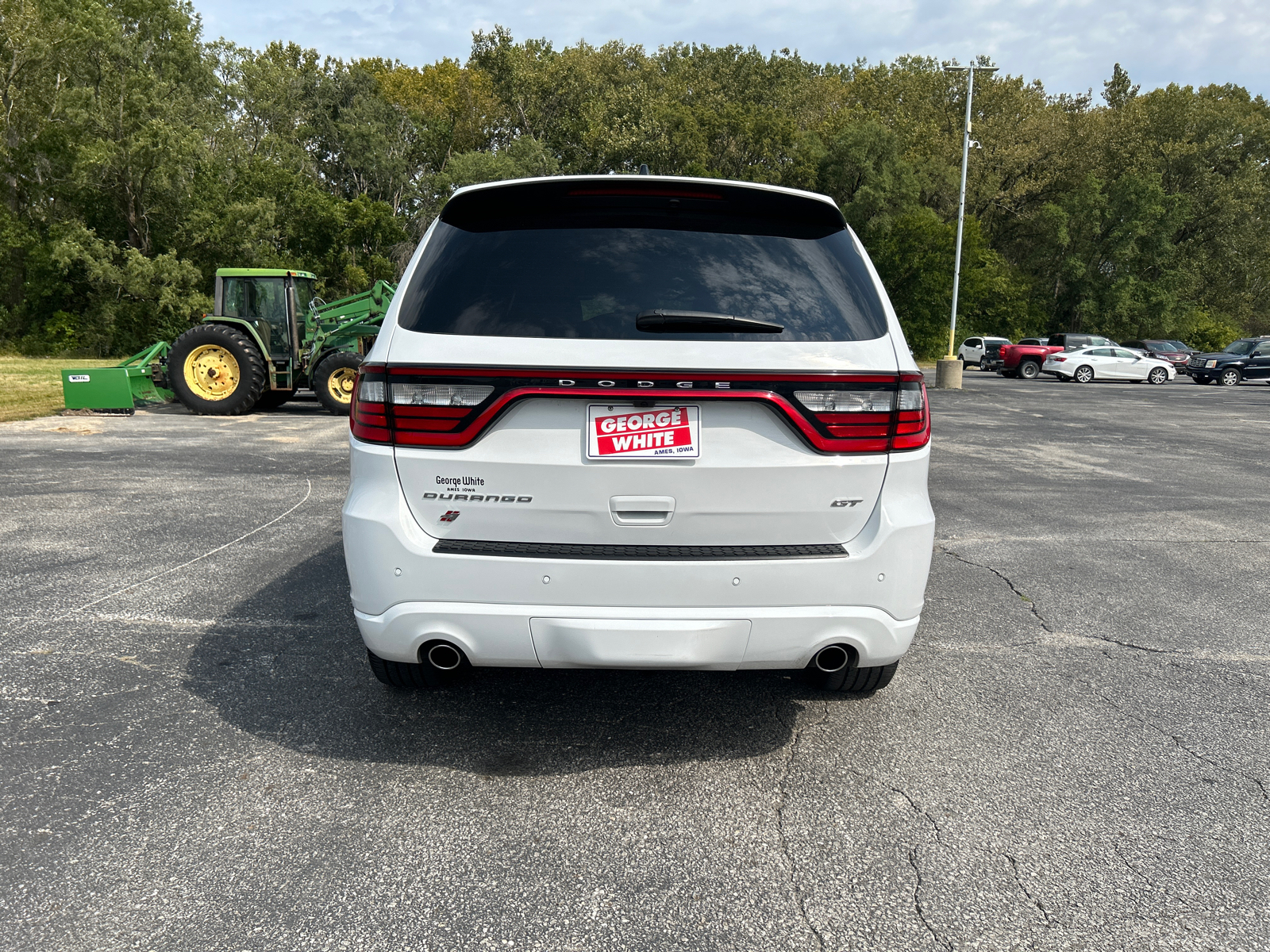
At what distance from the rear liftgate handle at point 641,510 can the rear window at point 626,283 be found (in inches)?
19.7

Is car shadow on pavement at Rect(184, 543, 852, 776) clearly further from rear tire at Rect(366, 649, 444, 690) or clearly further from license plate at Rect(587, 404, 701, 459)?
license plate at Rect(587, 404, 701, 459)

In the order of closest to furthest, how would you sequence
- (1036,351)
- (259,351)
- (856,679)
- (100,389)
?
(856,679) → (100,389) → (259,351) → (1036,351)

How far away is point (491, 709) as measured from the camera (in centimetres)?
364

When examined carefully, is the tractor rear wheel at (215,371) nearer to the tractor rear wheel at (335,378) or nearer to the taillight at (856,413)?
the tractor rear wheel at (335,378)

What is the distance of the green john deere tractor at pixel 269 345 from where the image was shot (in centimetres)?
1566

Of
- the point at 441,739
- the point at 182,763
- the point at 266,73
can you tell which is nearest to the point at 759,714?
the point at 441,739

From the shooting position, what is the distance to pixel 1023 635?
4.72m

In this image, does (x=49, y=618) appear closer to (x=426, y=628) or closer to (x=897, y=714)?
(x=426, y=628)

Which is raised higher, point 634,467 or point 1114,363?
point 634,467

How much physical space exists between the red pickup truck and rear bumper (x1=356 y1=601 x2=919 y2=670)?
118 ft

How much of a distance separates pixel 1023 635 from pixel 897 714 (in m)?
1.43

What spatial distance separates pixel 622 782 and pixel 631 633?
0.63 metres

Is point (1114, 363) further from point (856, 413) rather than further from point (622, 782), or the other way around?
point (622, 782)

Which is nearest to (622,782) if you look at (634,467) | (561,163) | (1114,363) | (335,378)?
(634,467)
